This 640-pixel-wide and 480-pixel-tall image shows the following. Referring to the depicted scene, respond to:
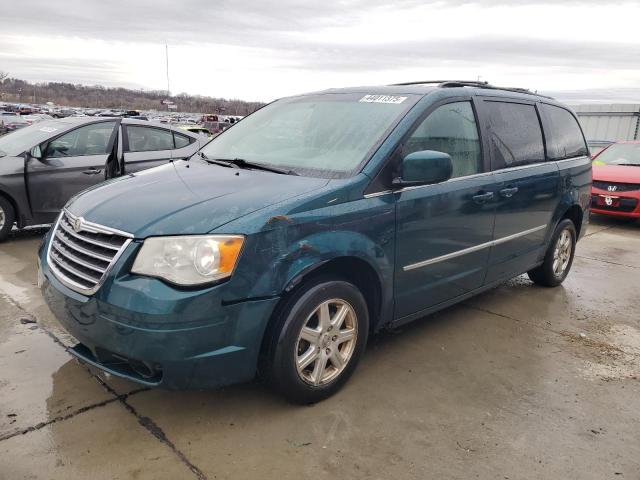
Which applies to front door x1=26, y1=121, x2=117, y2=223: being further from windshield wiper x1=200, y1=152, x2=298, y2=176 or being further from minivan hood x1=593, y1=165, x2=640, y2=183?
minivan hood x1=593, y1=165, x2=640, y2=183

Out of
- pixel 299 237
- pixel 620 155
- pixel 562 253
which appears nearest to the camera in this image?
pixel 299 237

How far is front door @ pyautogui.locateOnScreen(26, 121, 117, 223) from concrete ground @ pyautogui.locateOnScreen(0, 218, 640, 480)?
2413 mm

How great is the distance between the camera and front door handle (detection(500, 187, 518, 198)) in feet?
13.0

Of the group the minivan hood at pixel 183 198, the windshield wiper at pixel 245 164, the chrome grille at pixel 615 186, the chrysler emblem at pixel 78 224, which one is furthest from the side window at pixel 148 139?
the chrome grille at pixel 615 186

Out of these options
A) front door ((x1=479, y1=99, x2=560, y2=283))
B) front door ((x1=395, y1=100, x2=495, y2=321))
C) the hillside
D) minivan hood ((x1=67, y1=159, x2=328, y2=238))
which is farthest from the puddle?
the hillside

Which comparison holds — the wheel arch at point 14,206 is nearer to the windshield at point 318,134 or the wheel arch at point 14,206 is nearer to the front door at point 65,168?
the front door at point 65,168

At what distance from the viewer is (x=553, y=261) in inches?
202

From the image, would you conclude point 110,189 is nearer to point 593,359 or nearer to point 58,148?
point 593,359

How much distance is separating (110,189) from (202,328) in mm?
1198

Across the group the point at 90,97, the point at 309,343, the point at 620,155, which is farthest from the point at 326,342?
the point at 90,97

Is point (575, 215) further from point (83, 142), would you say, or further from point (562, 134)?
point (83, 142)

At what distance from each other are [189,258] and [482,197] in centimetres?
223

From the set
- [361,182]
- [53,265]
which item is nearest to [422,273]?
[361,182]

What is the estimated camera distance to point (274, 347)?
8.78 ft
